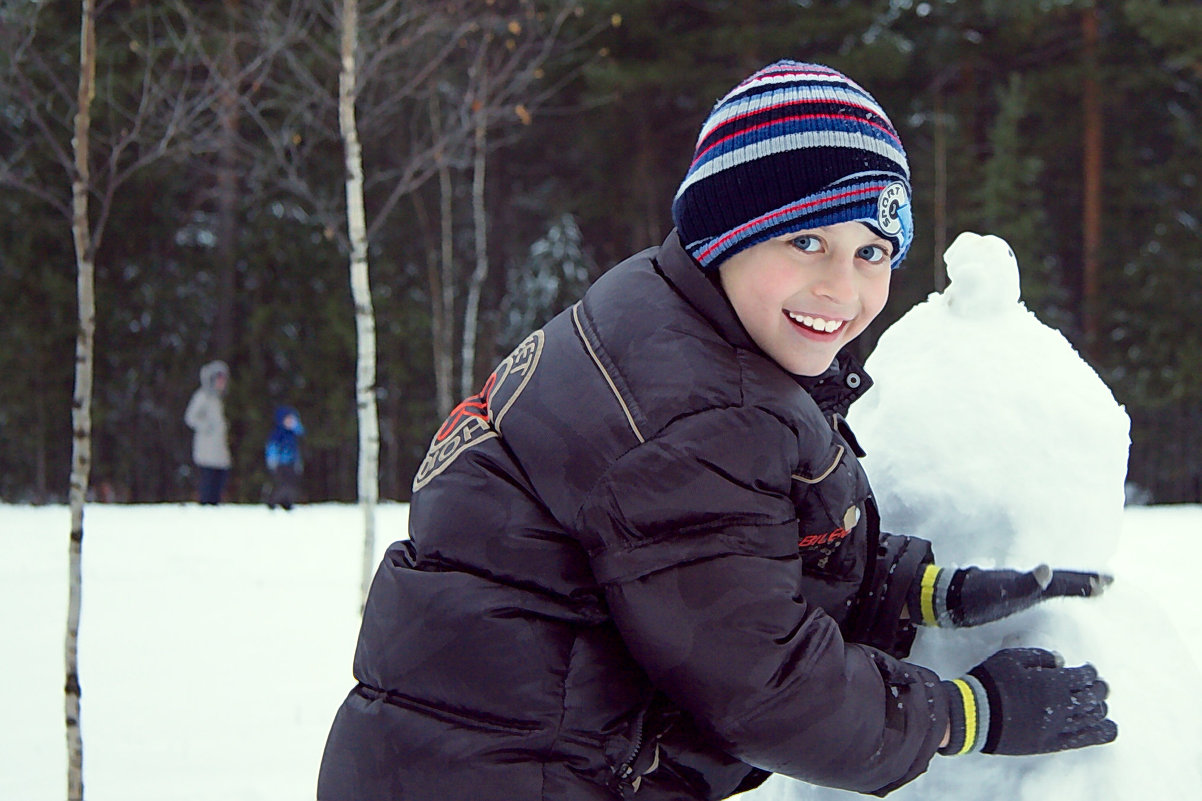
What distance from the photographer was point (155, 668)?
5441 millimetres

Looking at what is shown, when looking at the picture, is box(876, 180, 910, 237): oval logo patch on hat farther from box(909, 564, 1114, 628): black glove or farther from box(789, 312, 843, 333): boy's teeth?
box(909, 564, 1114, 628): black glove

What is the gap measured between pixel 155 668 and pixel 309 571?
197 cm

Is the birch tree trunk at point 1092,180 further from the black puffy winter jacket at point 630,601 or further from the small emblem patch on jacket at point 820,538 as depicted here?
the black puffy winter jacket at point 630,601

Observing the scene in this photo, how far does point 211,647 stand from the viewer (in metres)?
5.76

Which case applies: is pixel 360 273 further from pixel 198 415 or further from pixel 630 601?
pixel 198 415

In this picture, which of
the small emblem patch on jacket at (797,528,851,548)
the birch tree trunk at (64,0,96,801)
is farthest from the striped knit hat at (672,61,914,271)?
the birch tree trunk at (64,0,96,801)

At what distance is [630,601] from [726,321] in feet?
1.43

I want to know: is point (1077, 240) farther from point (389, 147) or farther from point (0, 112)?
point (0, 112)

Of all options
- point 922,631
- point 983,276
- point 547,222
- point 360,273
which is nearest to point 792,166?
point 983,276

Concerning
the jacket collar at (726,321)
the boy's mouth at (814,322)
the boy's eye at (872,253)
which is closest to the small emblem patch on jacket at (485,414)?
the jacket collar at (726,321)

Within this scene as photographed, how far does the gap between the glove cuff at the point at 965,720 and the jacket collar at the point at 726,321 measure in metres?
0.50

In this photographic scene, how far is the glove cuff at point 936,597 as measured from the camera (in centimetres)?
185

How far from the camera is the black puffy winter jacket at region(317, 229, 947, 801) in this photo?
4.49ft

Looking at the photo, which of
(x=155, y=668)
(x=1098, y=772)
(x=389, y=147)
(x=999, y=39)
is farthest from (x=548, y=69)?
(x=1098, y=772)
